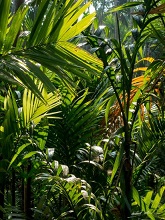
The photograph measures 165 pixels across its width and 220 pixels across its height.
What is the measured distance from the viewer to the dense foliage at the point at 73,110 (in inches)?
45.1

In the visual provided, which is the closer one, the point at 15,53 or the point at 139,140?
the point at 15,53

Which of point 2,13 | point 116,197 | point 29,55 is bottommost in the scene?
point 116,197

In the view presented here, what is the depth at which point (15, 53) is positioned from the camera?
113 cm

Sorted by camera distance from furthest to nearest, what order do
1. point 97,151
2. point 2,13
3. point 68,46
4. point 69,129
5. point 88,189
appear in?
point 69,129 < point 97,151 < point 88,189 < point 68,46 < point 2,13

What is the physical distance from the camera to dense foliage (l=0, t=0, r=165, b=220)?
1146 millimetres

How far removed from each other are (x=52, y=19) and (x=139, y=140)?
1.02 m

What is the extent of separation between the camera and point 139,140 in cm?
208

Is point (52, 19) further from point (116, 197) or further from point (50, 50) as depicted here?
point (116, 197)

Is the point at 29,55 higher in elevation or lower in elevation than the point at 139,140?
higher

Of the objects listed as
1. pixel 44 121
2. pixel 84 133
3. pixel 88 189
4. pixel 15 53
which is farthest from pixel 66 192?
pixel 15 53

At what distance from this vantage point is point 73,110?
6.72 feet

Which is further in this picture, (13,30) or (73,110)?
(73,110)

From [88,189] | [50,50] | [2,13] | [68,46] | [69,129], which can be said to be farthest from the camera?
[69,129]

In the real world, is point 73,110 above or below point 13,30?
below
